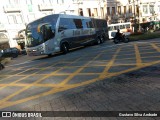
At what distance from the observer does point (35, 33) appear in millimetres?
15297

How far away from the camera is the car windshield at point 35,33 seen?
15195 millimetres

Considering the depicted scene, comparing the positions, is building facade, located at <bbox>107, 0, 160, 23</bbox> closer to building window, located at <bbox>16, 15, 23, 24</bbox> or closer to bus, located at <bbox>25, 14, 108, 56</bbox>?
building window, located at <bbox>16, 15, 23, 24</bbox>

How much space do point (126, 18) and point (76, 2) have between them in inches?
584

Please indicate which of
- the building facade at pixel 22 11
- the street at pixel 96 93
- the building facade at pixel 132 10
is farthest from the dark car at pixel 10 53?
the building facade at pixel 132 10

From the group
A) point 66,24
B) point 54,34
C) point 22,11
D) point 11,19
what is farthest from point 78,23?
point 11,19

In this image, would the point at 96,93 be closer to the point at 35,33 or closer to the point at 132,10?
the point at 35,33

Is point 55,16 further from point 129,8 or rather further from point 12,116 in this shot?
point 129,8

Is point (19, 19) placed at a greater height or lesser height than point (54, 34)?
greater

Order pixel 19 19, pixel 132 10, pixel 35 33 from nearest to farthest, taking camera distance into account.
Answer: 1. pixel 35 33
2. pixel 19 19
3. pixel 132 10

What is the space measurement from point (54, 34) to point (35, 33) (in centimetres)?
156

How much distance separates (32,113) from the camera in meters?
4.52

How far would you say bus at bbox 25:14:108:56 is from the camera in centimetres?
1519

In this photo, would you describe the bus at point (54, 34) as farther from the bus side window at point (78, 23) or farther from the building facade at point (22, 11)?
the building facade at point (22, 11)

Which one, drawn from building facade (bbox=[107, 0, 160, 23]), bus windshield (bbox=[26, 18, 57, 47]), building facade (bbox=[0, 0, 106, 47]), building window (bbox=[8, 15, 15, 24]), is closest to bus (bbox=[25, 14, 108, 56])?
bus windshield (bbox=[26, 18, 57, 47])
